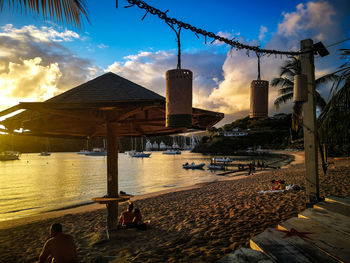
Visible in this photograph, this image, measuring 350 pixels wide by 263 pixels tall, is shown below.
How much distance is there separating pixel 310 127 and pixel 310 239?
12.1 ft

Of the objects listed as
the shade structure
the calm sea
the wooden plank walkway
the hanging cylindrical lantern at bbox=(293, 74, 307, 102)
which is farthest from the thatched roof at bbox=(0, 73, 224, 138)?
the calm sea

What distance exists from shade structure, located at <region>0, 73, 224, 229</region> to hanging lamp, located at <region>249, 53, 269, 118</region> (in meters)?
1.26

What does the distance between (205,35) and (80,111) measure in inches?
135

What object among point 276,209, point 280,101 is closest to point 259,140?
point 280,101

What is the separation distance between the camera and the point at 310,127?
6340 millimetres

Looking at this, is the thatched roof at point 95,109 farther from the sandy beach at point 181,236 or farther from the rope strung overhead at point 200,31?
the sandy beach at point 181,236

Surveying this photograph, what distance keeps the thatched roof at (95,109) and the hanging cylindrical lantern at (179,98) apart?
149cm

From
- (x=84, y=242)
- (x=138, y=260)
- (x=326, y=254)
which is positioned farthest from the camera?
(x=84, y=242)

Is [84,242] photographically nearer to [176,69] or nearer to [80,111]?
[80,111]

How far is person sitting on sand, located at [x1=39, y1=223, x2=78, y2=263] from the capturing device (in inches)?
172

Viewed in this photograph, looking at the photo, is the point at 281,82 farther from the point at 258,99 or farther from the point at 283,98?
the point at 258,99

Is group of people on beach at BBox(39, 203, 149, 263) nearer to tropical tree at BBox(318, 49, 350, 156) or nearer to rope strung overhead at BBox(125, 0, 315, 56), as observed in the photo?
rope strung overhead at BBox(125, 0, 315, 56)

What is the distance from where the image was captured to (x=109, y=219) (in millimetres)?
6375

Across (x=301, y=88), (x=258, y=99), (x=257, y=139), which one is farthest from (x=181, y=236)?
(x=257, y=139)
